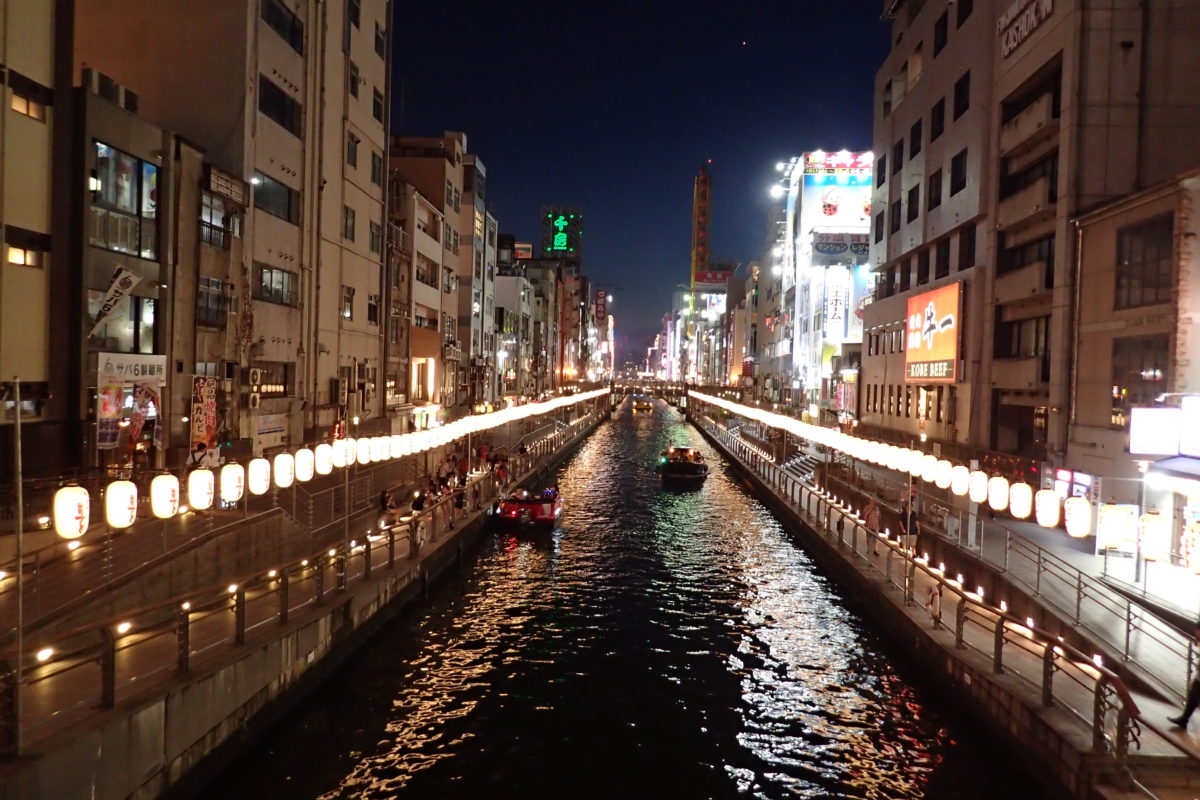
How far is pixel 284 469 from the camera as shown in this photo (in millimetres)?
20000

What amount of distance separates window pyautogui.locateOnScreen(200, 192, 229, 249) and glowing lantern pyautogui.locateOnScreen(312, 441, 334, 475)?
8.00 meters

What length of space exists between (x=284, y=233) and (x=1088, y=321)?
95.2 ft

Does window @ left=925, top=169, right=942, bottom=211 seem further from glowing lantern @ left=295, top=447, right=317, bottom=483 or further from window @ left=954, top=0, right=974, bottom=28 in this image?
glowing lantern @ left=295, top=447, right=317, bottom=483

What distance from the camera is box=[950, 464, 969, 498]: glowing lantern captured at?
22047 mm

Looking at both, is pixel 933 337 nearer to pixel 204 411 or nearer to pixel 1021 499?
pixel 1021 499

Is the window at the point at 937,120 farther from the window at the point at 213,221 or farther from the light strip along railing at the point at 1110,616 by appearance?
the window at the point at 213,221

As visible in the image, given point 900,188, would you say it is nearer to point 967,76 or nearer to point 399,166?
point 967,76

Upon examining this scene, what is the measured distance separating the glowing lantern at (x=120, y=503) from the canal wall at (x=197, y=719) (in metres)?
2.98

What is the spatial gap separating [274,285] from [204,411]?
8217 millimetres

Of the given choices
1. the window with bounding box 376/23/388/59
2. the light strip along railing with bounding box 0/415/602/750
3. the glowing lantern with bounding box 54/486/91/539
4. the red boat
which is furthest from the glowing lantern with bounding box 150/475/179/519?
the window with bounding box 376/23/388/59

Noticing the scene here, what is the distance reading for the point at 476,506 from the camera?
33188mm

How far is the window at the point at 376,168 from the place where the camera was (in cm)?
4012

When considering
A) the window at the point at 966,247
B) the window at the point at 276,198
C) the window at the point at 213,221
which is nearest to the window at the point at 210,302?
the window at the point at 213,221

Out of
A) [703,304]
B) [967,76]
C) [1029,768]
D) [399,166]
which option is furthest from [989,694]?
[703,304]
